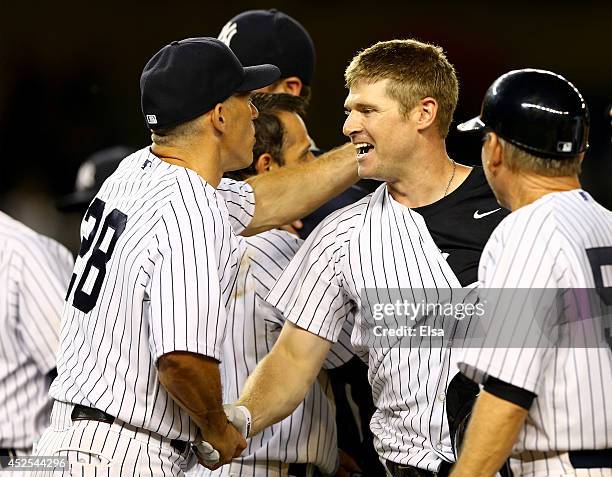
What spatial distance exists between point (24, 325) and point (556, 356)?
1.84 m

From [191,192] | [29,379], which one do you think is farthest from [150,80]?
[29,379]

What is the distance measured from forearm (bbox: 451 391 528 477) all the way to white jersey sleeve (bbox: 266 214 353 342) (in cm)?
84

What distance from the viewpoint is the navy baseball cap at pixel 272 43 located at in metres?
3.84

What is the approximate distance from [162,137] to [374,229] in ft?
2.17

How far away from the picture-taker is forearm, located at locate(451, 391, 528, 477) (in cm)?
213

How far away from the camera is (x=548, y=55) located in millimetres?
8312

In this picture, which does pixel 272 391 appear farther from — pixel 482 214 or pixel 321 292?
pixel 482 214

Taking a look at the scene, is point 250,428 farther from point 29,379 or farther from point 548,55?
point 548,55

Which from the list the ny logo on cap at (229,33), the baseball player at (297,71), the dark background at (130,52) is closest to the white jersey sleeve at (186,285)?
the baseball player at (297,71)

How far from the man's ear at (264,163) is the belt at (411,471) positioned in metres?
1.13

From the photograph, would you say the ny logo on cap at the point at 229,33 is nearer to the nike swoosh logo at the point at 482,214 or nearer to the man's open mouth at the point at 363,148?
the man's open mouth at the point at 363,148

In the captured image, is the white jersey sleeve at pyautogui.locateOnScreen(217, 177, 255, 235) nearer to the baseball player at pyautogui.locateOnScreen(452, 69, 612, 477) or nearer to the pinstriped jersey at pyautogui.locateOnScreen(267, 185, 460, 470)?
the pinstriped jersey at pyautogui.locateOnScreen(267, 185, 460, 470)

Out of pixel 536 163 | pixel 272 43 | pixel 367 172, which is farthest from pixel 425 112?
pixel 272 43

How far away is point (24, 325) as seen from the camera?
330 cm
